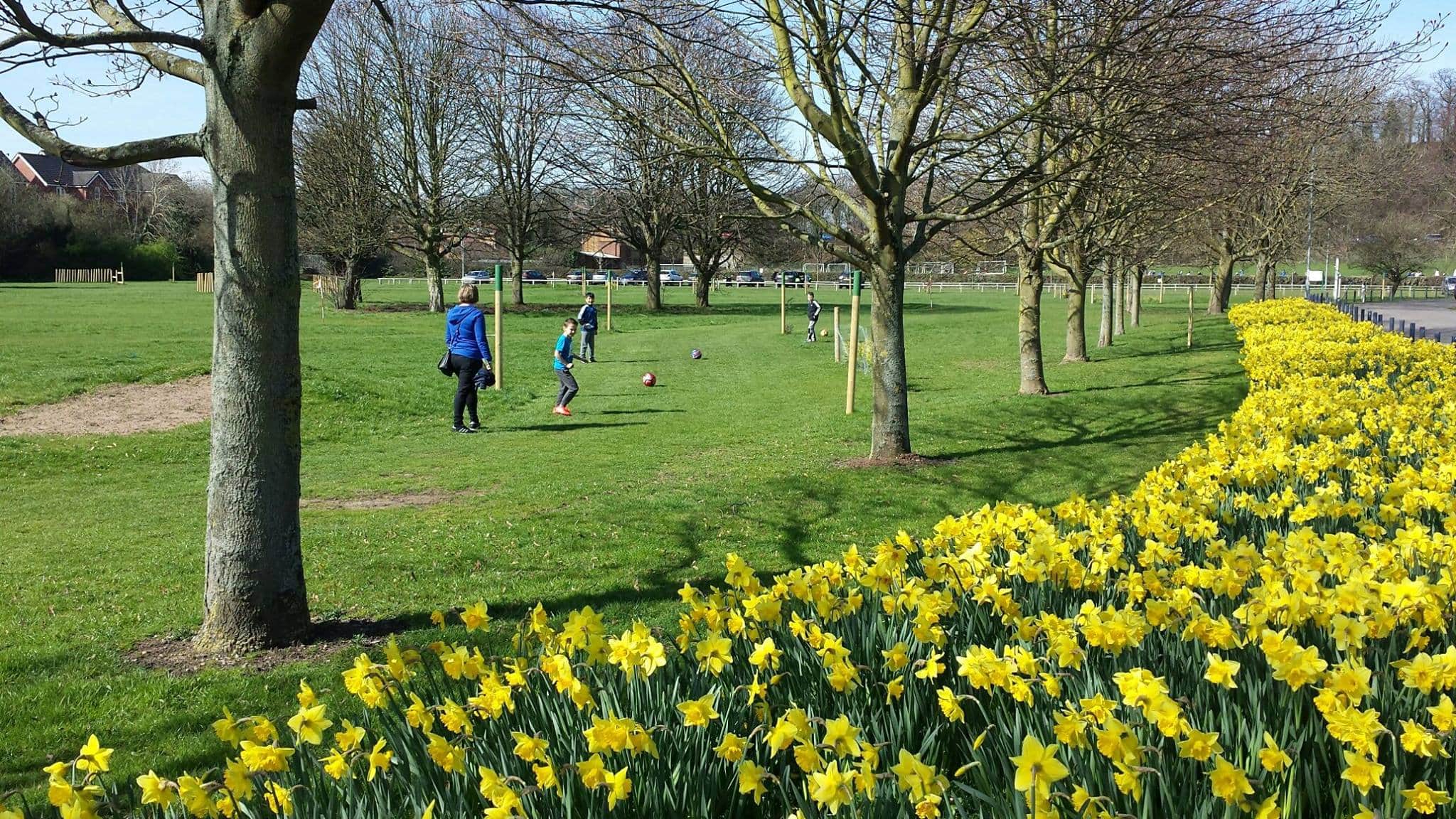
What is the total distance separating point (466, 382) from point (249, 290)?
9.44m

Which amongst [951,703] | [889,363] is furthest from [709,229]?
[951,703]

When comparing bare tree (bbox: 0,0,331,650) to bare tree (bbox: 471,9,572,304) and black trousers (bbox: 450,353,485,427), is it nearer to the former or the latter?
black trousers (bbox: 450,353,485,427)

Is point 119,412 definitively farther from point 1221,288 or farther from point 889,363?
point 1221,288

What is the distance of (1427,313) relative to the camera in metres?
43.4

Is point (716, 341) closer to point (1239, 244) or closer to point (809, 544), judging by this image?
point (1239, 244)

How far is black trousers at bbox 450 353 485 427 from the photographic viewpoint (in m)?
14.6

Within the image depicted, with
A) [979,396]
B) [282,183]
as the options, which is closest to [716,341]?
[979,396]

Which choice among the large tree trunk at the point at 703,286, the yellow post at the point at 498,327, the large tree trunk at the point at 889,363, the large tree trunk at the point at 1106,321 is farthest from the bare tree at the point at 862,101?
the large tree trunk at the point at 703,286

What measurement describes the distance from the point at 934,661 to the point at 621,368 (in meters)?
21.7

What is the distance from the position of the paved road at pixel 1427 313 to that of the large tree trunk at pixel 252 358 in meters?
30.0

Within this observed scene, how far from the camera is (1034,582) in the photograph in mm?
4062

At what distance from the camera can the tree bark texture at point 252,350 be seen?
5.46m

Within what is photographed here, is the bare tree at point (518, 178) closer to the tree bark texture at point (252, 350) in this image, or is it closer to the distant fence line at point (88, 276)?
the distant fence line at point (88, 276)

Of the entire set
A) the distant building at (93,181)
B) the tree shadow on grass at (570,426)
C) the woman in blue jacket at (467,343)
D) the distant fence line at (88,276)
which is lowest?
the tree shadow on grass at (570,426)
